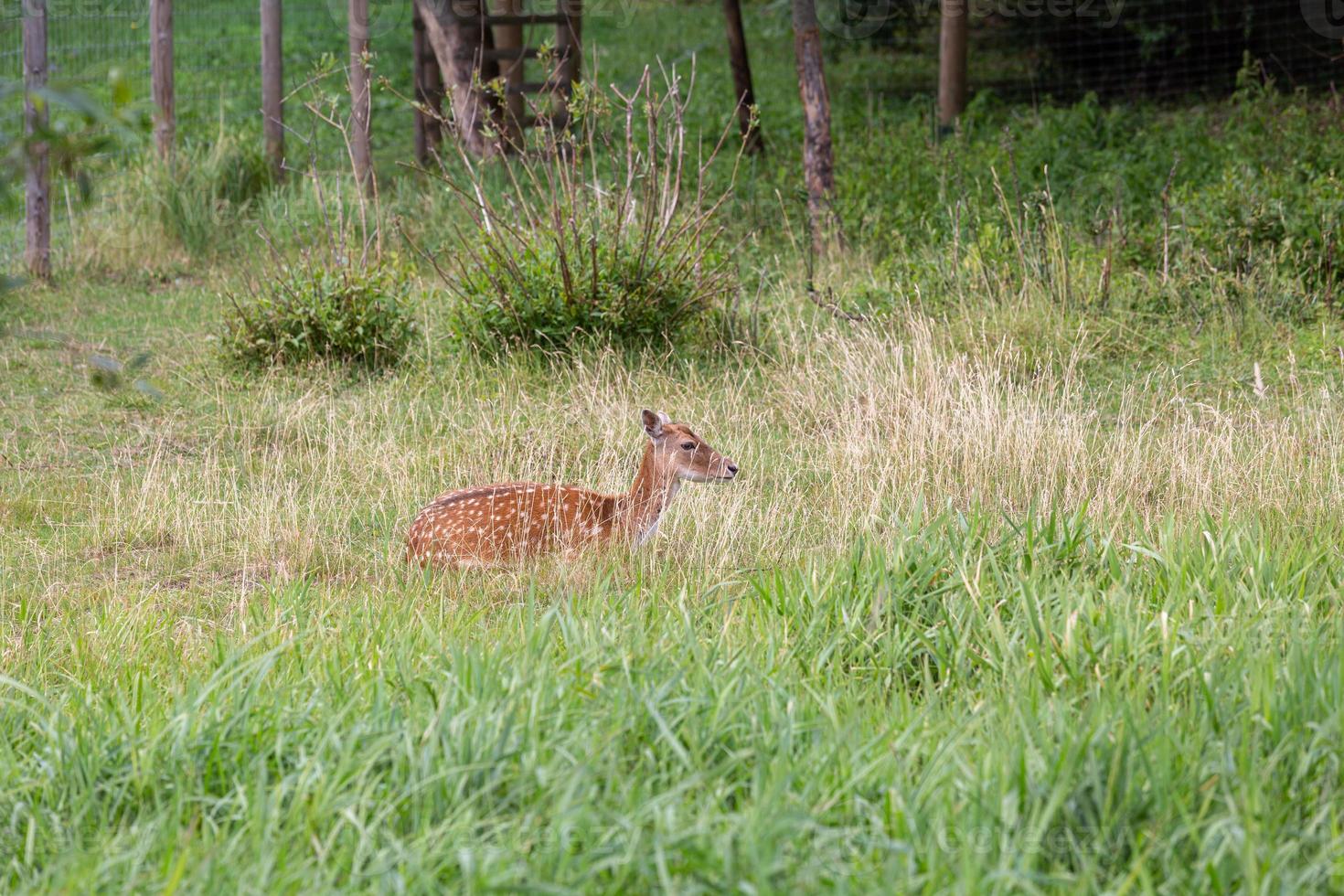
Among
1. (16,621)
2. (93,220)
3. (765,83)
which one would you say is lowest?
(16,621)

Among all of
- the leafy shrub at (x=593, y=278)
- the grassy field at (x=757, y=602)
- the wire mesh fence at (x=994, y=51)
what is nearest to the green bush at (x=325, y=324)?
the grassy field at (x=757, y=602)

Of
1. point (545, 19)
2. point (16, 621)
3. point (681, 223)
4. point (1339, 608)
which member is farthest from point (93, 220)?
point (1339, 608)

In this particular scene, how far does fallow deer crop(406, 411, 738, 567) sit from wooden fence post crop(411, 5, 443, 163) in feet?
31.0

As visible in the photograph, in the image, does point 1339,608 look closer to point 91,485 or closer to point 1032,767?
point 1032,767

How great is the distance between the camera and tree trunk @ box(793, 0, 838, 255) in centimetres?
1170

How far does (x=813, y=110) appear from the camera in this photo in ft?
38.5

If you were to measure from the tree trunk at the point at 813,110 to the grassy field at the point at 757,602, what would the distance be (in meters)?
1.12

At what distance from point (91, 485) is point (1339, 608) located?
17.1ft

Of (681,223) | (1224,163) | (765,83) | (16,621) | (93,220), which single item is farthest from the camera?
(765,83)

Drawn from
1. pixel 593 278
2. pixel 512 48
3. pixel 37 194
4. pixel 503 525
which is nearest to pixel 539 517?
pixel 503 525

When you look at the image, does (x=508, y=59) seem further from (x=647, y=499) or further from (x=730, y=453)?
(x=647, y=499)

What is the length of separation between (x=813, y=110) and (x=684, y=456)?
6.09m

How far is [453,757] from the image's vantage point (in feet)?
11.7

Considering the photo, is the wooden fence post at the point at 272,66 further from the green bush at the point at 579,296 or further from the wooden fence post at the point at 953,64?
the wooden fence post at the point at 953,64
